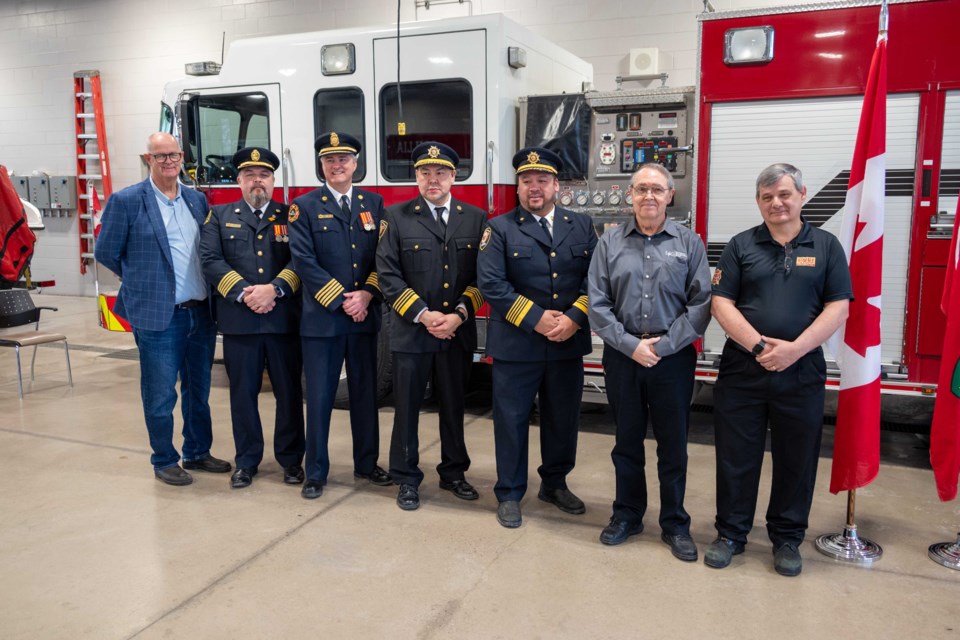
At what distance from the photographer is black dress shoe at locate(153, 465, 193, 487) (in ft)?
14.8

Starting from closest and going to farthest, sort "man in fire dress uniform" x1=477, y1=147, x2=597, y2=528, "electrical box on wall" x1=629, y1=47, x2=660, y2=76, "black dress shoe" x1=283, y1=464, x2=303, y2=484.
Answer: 1. "man in fire dress uniform" x1=477, y1=147, x2=597, y2=528
2. "black dress shoe" x1=283, y1=464, x2=303, y2=484
3. "electrical box on wall" x1=629, y1=47, x2=660, y2=76

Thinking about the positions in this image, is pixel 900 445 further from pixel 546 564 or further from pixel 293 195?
pixel 293 195

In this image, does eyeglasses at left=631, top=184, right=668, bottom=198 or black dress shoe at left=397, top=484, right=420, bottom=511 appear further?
black dress shoe at left=397, top=484, right=420, bottom=511

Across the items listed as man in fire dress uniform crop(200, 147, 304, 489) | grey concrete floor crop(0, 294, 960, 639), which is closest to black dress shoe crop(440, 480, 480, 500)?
grey concrete floor crop(0, 294, 960, 639)

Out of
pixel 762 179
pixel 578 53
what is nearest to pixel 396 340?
pixel 762 179

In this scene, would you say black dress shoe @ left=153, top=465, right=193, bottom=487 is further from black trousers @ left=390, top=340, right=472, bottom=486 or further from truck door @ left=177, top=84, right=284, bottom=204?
truck door @ left=177, top=84, right=284, bottom=204

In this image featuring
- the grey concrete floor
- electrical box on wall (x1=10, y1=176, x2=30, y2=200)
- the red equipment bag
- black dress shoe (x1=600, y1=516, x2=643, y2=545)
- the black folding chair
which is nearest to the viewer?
the grey concrete floor

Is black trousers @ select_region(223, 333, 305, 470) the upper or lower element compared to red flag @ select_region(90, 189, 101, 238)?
lower

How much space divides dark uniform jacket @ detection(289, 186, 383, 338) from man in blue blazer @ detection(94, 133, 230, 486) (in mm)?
731

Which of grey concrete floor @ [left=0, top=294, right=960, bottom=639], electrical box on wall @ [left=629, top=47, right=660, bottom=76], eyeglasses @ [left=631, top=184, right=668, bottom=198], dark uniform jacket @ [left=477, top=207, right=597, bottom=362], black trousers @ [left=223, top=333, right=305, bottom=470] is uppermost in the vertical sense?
electrical box on wall @ [left=629, top=47, right=660, bottom=76]

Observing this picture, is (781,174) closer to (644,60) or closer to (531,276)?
(531,276)

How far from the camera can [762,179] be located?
10.8 feet

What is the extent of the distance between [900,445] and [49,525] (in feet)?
16.5

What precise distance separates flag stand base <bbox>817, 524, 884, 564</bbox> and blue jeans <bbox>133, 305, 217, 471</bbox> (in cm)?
336
